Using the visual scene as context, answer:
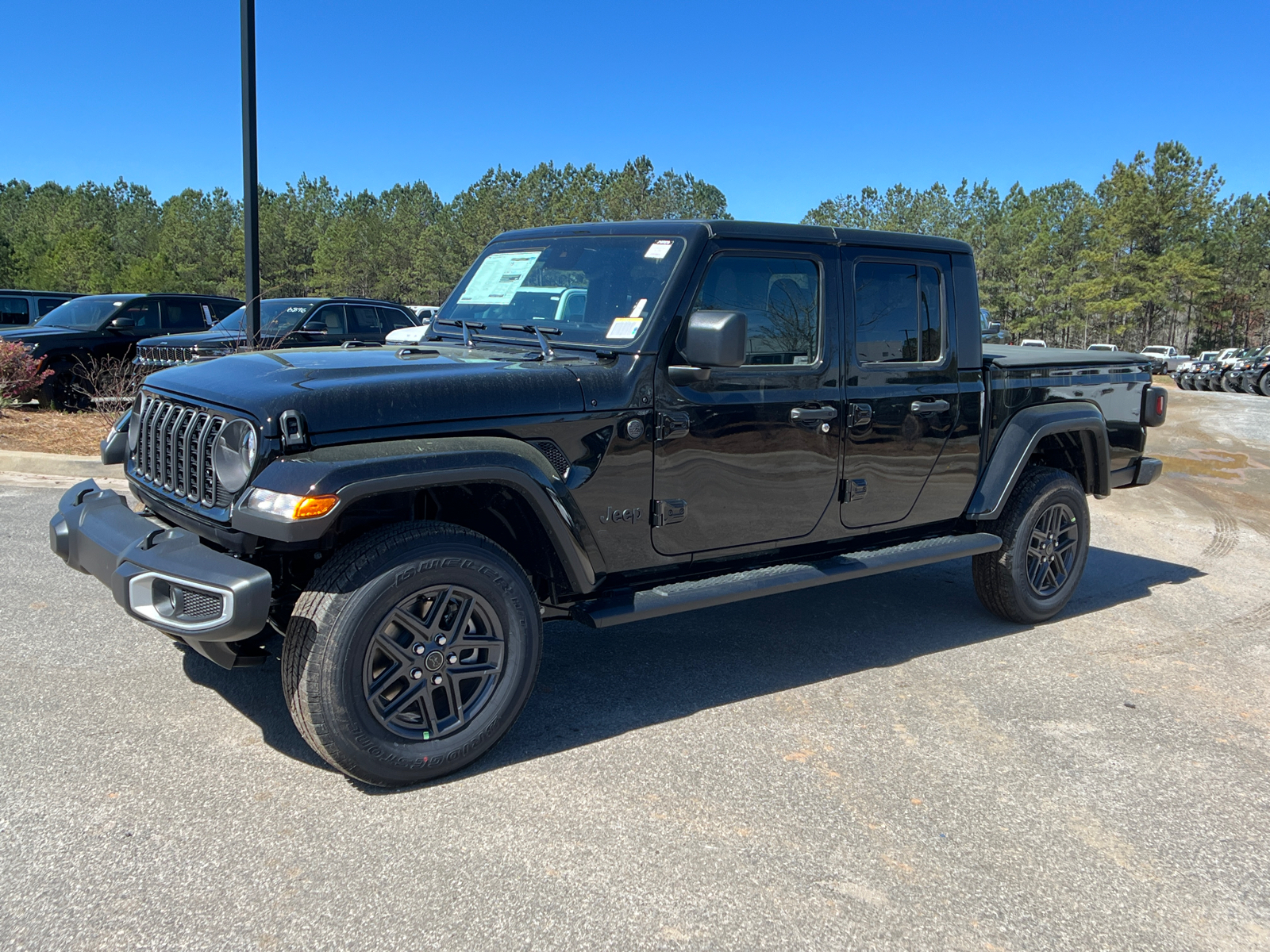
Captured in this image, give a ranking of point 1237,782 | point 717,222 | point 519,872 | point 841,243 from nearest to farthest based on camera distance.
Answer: point 519,872 < point 1237,782 < point 717,222 < point 841,243

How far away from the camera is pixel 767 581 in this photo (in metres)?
4.16

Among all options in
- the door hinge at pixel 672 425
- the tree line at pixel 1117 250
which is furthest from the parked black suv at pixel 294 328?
the tree line at pixel 1117 250

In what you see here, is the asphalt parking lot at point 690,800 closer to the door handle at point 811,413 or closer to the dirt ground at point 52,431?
the door handle at point 811,413

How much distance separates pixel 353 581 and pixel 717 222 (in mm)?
2074

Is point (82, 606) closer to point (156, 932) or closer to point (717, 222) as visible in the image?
point (156, 932)

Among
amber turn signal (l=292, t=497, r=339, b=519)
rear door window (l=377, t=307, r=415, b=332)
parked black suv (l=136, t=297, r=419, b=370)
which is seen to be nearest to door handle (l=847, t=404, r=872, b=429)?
amber turn signal (l=292, t=497, r=339, b=519)

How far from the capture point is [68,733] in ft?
12.0

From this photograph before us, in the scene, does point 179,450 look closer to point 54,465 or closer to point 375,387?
point 375,387

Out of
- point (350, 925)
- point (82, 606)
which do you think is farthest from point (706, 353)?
point (82, 606)

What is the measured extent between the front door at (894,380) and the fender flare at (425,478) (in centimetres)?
148

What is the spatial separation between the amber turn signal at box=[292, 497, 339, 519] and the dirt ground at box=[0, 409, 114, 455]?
747 cm

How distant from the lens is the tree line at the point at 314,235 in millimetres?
57625

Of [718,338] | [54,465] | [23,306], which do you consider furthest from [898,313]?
[23,306]

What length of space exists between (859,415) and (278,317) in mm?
10865
